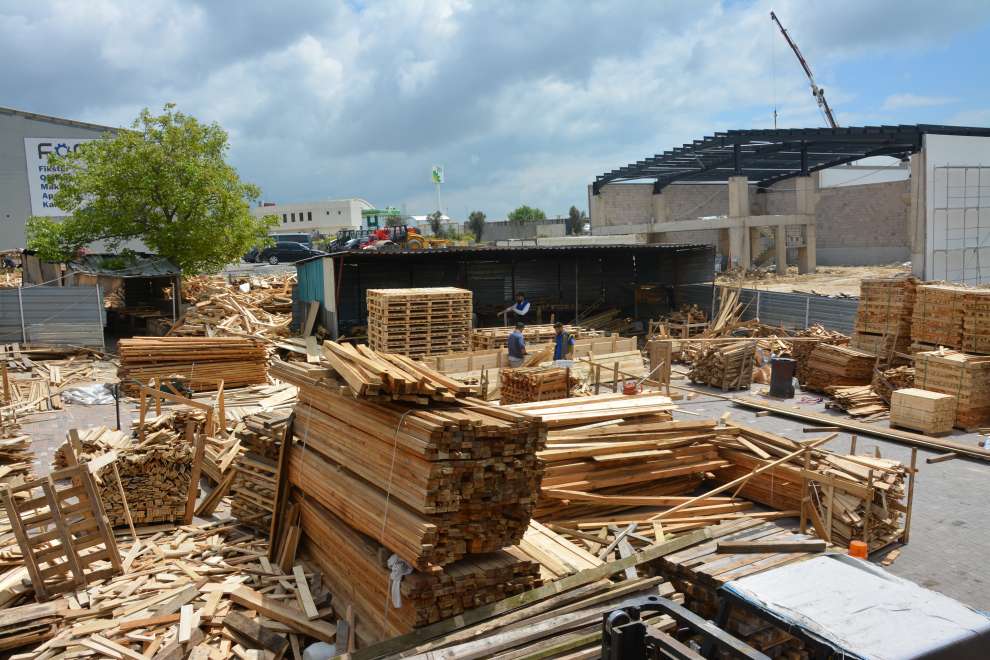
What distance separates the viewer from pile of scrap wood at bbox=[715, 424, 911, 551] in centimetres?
870

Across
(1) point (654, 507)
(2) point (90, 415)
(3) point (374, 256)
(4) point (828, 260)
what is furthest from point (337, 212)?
(1) point (654, 507)

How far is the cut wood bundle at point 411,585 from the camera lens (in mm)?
6012

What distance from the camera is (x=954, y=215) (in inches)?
1304

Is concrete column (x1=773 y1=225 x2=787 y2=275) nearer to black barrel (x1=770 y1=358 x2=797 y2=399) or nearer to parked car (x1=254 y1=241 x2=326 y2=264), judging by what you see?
black barrel (x1=770 y1=358 x2=797 y2=399)

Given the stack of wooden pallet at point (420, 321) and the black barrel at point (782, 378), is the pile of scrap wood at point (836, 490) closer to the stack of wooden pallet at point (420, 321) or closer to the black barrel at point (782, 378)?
the black barrel at point (782, 378)

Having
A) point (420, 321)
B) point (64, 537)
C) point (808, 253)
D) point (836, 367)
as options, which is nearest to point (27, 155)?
point (420, 321)

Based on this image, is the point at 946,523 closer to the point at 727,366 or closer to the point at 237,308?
the point at 727,366

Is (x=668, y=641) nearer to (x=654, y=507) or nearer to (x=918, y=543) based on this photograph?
(x=654, y=507)

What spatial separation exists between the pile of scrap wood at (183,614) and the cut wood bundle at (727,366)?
43.6ft

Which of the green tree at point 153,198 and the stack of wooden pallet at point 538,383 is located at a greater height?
the green tree at point 153,198

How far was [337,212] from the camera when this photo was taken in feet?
327

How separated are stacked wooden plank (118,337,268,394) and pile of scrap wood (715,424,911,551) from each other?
1414 centimetres

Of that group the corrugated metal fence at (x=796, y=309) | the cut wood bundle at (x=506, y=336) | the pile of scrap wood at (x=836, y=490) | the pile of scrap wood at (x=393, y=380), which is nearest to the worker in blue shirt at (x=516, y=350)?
the cut wood bundle at (x=506, y=336)

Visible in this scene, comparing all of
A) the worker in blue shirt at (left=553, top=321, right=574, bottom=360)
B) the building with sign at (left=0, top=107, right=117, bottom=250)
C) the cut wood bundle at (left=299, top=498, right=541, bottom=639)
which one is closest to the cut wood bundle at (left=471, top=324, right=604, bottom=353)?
the worker in blue shirt at (left=553, top=321, right=574, bottom=360)
